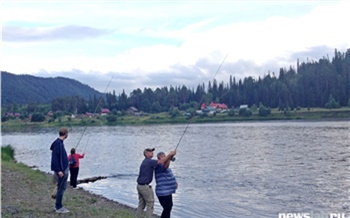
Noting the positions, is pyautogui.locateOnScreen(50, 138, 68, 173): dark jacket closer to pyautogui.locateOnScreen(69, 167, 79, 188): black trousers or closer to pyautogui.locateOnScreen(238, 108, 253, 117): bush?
pyautogui.locateOnScreen(69, 167, 79, 188): black trousers

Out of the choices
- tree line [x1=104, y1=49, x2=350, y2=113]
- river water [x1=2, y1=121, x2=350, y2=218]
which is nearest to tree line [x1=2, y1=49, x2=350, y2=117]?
tree line [x1=104, y1=49, x2=350, y2=113]

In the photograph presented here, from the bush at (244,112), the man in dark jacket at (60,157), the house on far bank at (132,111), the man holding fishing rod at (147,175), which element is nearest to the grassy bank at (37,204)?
the man in dark jacket at (60,157)

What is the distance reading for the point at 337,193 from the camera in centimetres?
2359

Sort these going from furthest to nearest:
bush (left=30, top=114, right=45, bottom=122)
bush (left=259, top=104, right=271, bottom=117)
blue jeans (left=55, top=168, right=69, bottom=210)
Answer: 1. bush (left=30, top=114, right=45, bottom=122)
2. bush (left=259, top=104, right=271, bottom=117)
3. blue jeans (left=55, top=168, right=69, bottom=210)

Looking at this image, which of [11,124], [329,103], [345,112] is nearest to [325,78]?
[329,103]

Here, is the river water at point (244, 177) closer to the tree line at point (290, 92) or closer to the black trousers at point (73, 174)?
the black trousers at point (73, 174)

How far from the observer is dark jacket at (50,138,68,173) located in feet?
38.7

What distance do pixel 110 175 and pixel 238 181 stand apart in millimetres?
8800

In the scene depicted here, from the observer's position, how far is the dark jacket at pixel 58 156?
11.8 m

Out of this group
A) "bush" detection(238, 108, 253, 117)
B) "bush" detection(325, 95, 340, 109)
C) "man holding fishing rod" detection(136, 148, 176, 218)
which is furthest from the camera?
"bush" detection(325, 95, 340, 109)

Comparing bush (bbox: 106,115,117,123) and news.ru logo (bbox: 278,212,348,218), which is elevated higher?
bush (bbox: 106,115,117,123)

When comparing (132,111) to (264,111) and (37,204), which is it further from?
(37,204)

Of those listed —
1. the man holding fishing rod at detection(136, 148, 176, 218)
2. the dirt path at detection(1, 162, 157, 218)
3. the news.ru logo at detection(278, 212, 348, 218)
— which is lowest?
the news.ru logo at detection(278, 212, 348, 218)

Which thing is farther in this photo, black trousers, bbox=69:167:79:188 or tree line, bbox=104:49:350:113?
tree line, bbox=104:49:350:113
